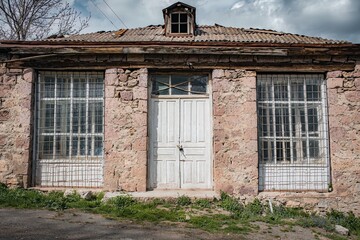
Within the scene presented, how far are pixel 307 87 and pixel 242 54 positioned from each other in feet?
5.36

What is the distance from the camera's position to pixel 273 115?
6.92 metres

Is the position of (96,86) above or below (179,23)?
below

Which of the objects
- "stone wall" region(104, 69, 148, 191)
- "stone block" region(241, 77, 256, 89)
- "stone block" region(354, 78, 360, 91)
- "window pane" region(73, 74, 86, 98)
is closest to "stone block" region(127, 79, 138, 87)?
"stone wall" region(104, 69, 148, 191)

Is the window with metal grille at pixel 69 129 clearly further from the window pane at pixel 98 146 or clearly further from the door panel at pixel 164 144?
the door panel at pixel 164 144

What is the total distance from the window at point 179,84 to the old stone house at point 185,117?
3cm

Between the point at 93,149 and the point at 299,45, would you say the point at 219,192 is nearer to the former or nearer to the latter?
the point at 93,149

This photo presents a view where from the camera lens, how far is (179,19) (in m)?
8.66

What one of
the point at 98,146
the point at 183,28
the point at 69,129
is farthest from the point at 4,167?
the point at 183,28

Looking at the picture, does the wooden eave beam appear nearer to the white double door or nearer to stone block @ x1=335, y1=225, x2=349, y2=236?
the white double door

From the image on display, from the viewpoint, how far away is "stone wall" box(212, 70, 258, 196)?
21.6 ft

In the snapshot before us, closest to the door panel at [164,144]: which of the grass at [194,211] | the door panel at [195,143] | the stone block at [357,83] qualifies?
the door panel at [195,143]

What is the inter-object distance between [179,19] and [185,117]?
10.3 feet

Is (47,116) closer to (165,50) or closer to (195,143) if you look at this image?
(165,50)

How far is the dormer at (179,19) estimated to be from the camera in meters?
8.54
